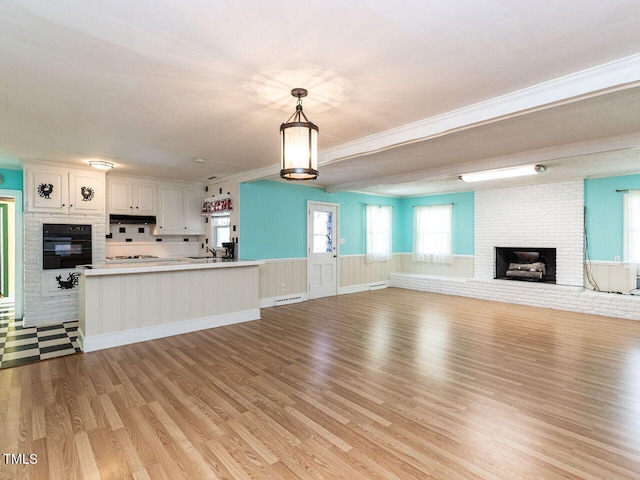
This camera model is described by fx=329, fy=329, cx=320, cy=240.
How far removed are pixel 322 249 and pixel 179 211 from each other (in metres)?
3.04

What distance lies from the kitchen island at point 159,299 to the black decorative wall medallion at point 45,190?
69.9 inches

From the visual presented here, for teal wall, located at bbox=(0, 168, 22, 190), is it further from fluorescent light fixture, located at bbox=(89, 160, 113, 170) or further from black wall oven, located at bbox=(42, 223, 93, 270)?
fluorescent light fixture, located at bbox=(89, 160, 113, 170)

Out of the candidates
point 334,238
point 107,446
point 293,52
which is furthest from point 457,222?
point 107,446

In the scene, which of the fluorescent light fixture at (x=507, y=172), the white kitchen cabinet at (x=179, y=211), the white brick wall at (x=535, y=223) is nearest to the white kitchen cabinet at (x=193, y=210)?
the white kitchen cabinet at (x=179, y=211)

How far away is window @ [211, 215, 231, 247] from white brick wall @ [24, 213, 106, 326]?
2.25 metres

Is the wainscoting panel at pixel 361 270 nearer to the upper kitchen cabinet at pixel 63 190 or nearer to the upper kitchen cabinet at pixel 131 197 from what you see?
the upper kitchen cabinet at pixel 131 197

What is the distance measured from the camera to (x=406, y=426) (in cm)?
230

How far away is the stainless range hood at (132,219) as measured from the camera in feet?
19.1

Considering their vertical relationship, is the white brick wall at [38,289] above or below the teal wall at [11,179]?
below

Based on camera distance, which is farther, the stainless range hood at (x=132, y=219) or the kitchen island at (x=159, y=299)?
the stainless range hood at (x=132, y=219)

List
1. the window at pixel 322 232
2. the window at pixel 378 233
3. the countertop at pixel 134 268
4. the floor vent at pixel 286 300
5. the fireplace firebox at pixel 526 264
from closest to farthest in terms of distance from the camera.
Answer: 1. the countertop at pixel 134 268
2. the floor vent at pixel 286 300
3. the fireplace firebox at pixel 526 264
4. the window at pixel 322 232
5. the window at pixel 378 233

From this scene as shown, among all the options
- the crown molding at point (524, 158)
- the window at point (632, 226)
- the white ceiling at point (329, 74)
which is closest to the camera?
the white ceiling at point (329, 74)

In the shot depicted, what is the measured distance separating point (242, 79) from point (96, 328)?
3.39m

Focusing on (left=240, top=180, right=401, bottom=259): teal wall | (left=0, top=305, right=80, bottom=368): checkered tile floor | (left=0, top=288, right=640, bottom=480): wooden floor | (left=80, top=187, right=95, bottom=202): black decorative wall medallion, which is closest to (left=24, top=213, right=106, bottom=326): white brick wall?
(left=0, top=305, right=80, bottom=368): checkered tile floor
